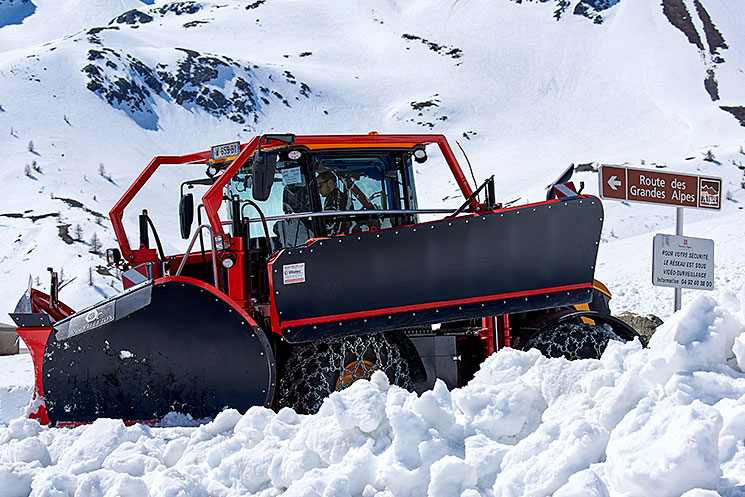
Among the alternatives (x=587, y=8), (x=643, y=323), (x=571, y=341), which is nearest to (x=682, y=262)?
(x=643, y=323)

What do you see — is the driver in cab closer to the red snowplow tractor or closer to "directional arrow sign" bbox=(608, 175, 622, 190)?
the red snowplow tractor

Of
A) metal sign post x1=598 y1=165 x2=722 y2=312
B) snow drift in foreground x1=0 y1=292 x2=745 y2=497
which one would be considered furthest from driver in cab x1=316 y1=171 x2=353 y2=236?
metal sign post x1=598 y1=165 x2=722 y2=312

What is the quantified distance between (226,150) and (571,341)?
2.68m

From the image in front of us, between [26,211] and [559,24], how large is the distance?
55.9 metres

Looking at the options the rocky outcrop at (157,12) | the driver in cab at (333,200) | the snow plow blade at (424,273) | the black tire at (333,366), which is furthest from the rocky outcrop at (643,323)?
the rocky outcrop at (157,12)

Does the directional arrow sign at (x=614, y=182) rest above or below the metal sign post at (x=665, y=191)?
above

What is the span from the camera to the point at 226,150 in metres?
6.02

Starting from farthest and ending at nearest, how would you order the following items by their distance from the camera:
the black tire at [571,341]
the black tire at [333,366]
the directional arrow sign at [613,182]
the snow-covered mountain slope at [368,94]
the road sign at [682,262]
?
1. the snow-covered mountain slope at [368,94]
2. the road sign at [682,262]
3. the directional arrow sign at [613,182]
4. the black tire at [571,341]
5. the black tire at [333,366]

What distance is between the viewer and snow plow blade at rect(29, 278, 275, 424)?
493 cm

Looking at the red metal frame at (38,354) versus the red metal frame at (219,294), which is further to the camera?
the red metal frame at (38,354)

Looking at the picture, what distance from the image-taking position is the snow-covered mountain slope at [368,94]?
3095cm

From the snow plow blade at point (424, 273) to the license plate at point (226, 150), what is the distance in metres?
1.24

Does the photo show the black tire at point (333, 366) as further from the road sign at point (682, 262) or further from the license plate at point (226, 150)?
the road sign at point (682, 262)

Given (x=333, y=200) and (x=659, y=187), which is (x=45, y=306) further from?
(x=659, y=187)
